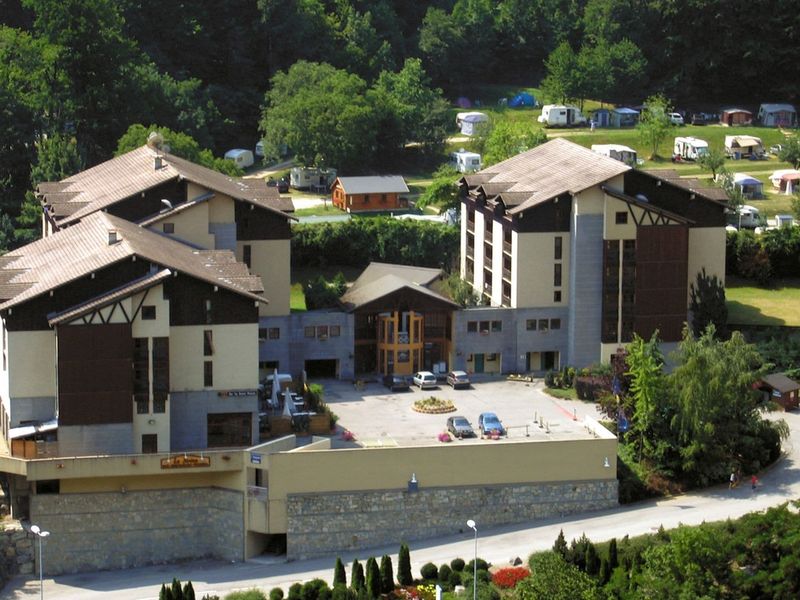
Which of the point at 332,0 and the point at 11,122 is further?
the point at 332,0

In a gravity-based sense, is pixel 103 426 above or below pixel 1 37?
below

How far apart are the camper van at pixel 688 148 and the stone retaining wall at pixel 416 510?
2218 inches

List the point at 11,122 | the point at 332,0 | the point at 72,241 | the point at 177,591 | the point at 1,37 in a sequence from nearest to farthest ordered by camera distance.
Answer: the point at 177,591, the point at 72,241, the point at 11,122, the point at 1,37, the point at 332,0

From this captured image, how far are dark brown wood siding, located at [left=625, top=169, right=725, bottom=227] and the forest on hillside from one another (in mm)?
35230

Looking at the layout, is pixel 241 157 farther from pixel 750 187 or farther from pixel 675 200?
pixel 675 200

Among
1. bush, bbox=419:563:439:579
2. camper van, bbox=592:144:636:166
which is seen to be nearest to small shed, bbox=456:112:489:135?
camper van, bbox=592:144:636:166

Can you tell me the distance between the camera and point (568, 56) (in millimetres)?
139250

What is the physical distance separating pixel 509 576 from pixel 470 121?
6965 centimetres

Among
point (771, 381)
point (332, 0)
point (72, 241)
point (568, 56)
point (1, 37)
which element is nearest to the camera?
point (72, 241)

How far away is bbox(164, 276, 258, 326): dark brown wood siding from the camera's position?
74.2m

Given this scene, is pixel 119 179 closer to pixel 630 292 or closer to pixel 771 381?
pixel 630 292

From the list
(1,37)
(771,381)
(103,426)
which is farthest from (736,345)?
(1,37)

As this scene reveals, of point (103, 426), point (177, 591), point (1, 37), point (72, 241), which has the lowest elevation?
point (177, 591)

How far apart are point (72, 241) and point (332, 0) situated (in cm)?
7410
